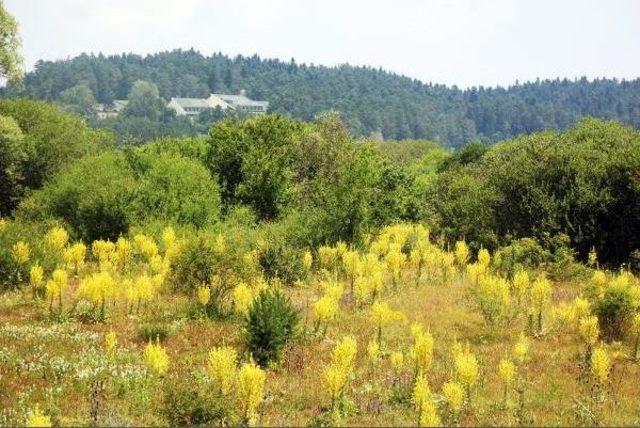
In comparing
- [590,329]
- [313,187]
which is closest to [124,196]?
[313,187]

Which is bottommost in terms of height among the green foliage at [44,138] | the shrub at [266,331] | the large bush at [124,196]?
the shrub at [266,331]

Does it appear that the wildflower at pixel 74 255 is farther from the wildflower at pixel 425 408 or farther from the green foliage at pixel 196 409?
the wildflower at pixel 425 408

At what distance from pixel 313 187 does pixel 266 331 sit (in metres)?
Answer: 21.9

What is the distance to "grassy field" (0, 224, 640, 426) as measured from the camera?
31.0 ft

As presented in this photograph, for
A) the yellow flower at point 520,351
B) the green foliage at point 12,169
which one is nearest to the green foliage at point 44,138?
the green foliage at point 12,169

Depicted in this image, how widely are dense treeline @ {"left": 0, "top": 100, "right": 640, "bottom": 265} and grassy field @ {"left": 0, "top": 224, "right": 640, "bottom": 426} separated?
280 inches

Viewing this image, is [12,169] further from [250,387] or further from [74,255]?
[250,387]

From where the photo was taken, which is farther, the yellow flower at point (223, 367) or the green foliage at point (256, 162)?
the green foliage at point (256, 162)

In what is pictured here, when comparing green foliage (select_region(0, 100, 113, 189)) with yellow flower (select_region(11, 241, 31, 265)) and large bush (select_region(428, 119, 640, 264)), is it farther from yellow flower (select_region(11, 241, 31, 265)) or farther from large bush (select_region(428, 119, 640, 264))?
large bush (select_region(428, 119, 640, 264))

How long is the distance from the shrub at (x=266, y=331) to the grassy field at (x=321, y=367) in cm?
28

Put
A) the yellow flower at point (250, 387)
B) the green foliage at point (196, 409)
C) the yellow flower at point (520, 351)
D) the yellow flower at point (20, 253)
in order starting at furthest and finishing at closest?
the yellow flower at point (20, 253), the yellow flower at point (520, 351), the green foliage at point (196, 409), the yellow flower at point (250, 387)

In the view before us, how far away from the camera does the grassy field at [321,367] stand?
31.0ft

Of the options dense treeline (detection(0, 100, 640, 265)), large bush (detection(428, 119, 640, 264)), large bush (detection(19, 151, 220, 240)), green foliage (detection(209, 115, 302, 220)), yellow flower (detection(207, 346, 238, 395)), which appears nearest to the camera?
yellow flower (detection(207, 346, 238, 395))

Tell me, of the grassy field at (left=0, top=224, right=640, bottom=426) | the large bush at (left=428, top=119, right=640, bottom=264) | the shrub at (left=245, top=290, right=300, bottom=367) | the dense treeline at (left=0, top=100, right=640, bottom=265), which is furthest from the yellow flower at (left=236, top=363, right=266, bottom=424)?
the large bush at (left=428, top=119, right=640, bottom=264)
